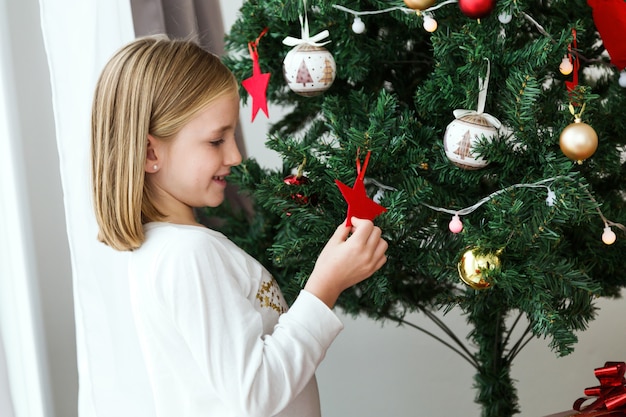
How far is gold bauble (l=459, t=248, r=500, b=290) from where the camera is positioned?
3.16 ft

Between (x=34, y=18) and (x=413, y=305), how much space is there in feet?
3.03

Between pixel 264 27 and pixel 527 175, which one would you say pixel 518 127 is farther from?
pixel 264 27

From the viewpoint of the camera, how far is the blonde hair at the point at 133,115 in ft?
3.22

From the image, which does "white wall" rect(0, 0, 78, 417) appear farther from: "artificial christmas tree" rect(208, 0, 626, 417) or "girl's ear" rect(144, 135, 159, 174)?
"girl's ear" rect(144, 135, 159, 174)

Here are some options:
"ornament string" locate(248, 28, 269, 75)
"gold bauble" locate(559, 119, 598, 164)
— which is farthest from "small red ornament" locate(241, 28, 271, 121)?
"gold bauble" locate(559, 119, 598, 164)

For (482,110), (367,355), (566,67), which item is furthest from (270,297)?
(367,355)

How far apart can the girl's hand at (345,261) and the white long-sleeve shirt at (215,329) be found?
0.08 feet

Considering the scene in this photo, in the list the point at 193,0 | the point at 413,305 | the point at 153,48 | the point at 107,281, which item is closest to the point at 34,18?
the point at 193,0

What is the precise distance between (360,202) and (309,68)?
8.7 inches

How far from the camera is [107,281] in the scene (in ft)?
4.79

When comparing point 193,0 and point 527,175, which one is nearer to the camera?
point 527,175

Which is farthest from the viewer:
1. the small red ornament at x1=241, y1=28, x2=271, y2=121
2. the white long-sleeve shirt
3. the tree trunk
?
the tree trunk

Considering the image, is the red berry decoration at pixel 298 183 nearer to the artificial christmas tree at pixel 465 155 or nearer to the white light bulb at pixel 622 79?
the artificial christmas tree at pixel 465 155

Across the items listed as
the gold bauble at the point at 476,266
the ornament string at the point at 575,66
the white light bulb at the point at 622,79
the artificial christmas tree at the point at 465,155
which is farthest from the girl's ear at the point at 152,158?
the white light bulb at the point at 622,79
